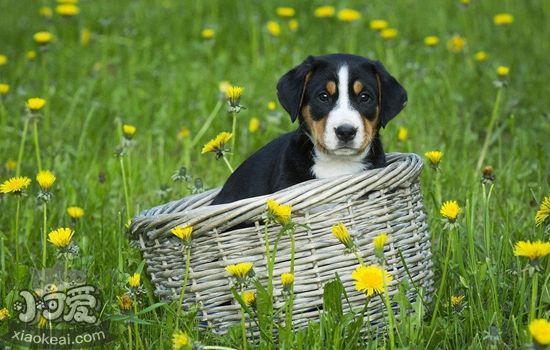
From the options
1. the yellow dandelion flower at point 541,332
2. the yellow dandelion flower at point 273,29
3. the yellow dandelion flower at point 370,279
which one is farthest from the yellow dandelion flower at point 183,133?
the yellow dandelion flower at point 541,332

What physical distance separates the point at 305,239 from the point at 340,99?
74 centimetres

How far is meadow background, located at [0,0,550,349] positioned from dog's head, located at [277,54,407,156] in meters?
0.48

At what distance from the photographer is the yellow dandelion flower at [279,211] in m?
2.80

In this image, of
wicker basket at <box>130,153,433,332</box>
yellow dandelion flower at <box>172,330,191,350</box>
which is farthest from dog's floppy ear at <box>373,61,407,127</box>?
yellow dandelion flower at <box>172,330,191,350</box>

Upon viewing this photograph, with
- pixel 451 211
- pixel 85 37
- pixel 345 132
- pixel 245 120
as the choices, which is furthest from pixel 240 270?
pixel 85 37

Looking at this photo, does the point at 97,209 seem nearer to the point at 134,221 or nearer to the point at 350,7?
the point at 134,221

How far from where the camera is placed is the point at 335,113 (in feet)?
11.8

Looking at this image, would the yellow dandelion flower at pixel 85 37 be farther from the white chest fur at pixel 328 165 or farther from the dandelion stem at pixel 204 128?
the white chest fur at pixel 328 165

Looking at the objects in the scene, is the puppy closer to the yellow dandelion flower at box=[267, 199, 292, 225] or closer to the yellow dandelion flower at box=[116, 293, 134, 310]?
the yellow dandelion flower at box=[267, 199, 292, 225]

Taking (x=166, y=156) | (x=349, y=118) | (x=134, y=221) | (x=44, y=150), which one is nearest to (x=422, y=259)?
(x=349, y=118)

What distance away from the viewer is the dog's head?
3580 mm

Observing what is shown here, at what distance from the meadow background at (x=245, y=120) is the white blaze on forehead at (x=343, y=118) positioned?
1.59 ft

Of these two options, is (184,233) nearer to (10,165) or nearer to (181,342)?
(181,342)

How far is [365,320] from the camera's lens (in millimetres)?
3209
